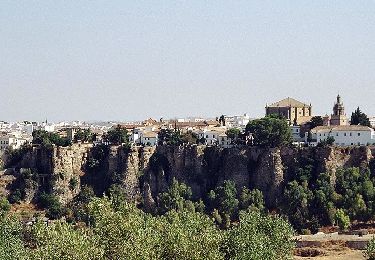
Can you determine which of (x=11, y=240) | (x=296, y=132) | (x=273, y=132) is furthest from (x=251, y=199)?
(x=11, y=240)

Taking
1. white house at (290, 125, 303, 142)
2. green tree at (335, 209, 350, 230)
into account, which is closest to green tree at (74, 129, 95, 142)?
white house at (290, 125, 303, 142)

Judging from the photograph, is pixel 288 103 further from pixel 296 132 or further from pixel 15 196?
pixel 15 196

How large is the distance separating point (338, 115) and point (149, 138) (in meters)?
21.5

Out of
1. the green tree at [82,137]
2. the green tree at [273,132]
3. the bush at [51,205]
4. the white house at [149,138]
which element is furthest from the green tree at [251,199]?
the green tree at [82,137]

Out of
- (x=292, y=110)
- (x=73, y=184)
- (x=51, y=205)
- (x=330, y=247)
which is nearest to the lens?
(x=330, y=247)

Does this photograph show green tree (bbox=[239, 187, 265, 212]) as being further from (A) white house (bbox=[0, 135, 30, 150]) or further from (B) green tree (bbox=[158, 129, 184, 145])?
(A) white house (bbox=[0, 135, 30, 150])

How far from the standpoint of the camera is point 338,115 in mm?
89938

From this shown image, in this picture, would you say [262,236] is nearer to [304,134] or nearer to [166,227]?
[166,227]

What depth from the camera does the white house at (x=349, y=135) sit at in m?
79.1

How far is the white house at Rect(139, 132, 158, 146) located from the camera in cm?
8800

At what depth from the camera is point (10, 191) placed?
76.5 meters

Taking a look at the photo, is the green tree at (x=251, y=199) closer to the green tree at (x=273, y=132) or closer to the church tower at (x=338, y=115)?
the green tree at (x=273, y=132)

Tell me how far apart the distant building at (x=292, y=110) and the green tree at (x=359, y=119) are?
25.3 ft

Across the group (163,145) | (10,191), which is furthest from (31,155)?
(163,145)
